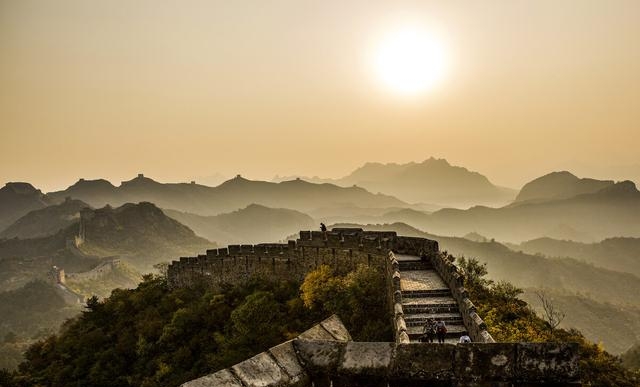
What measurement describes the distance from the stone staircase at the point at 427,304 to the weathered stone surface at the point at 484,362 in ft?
34.1

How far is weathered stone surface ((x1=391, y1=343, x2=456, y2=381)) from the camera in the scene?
13.1 feet

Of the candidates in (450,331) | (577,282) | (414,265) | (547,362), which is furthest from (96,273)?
(577,282)

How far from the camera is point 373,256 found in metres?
24.2

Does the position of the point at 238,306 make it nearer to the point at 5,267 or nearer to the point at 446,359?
the point at 446,359

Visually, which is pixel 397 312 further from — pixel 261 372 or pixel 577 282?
pixel 577 282

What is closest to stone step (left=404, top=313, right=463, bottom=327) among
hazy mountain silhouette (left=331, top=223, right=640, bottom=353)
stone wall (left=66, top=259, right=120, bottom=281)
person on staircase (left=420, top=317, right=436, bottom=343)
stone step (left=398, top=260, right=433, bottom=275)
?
person on staircase (left=420, top=317, right=436, bottom=343)

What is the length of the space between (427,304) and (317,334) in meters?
12.5

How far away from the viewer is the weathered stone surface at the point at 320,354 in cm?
418

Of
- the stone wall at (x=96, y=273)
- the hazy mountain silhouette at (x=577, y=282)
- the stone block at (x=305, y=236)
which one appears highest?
the stone block at (x=305, y=236)

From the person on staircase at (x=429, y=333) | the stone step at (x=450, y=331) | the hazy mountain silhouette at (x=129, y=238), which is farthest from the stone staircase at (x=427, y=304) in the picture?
the hazy mountain silhouette at (x=129, y=238)

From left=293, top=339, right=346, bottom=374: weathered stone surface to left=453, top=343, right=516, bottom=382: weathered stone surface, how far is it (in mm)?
1014

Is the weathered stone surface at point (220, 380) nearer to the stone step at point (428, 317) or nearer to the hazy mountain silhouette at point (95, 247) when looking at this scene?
the stone step at point (428, 317)

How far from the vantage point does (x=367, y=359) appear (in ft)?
13.5

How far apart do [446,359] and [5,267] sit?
191 m
